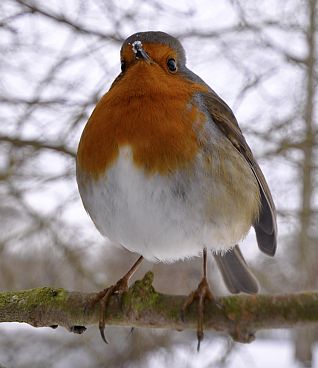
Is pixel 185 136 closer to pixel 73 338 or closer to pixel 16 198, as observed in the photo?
pixel 16 198

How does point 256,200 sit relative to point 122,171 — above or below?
below

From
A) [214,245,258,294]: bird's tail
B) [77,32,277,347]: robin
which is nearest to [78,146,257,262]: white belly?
[77,32,277,347]: robin

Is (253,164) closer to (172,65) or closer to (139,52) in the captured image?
(172,65)

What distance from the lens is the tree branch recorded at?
4.42 feet

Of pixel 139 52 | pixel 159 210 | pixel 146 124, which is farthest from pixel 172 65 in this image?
pixel 159 210

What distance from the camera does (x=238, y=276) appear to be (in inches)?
107

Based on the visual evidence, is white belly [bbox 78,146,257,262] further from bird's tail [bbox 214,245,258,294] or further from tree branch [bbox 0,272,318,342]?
bird's tail [bbox 214,245,258,294]

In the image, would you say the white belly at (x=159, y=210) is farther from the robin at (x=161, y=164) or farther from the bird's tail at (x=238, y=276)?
the bird's tail at (x=238, y=276)

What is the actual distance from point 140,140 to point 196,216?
343mm

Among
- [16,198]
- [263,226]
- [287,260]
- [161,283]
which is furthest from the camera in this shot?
[287,260]

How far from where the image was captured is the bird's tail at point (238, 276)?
2.70 meters

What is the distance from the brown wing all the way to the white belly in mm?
304

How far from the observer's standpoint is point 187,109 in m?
2.05

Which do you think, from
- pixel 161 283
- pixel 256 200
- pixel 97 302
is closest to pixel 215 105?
pixel 256 200
